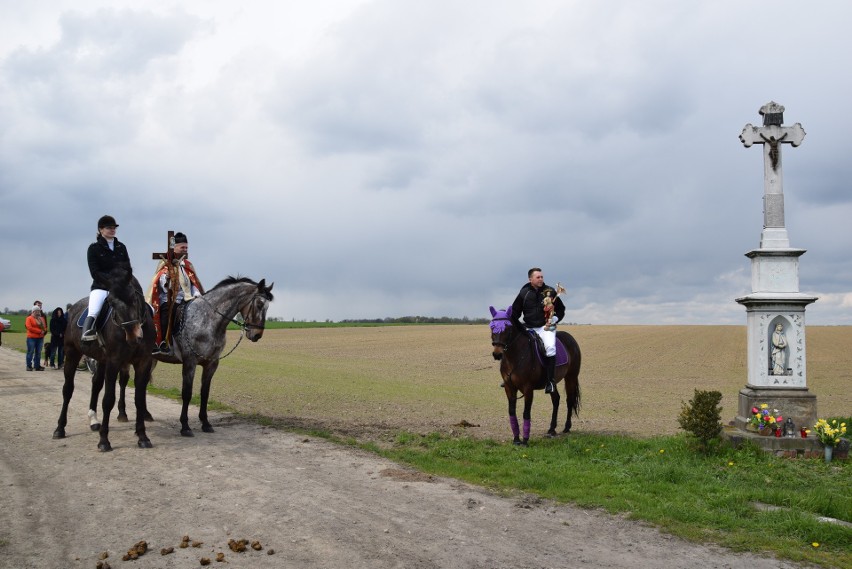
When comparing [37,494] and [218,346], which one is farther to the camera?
[218,346]

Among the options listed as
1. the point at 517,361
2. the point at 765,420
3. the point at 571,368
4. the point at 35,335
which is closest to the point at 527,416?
the point at 517,361

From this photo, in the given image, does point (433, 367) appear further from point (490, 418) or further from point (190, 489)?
point (190, 489)

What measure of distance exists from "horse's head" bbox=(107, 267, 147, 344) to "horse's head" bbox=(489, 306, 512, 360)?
5326 millimetres

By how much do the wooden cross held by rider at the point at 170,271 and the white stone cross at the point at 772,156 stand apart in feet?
32.5

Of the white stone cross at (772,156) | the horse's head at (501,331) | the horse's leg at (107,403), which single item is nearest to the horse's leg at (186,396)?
the horse's leg at (107,403)

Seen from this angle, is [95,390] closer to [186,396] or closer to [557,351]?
[186,396]

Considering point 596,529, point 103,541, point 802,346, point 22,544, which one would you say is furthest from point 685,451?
point 22,544

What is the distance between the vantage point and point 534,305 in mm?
10602

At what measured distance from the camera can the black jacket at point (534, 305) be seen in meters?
10.6

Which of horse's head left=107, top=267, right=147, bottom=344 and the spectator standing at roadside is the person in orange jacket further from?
horse's head left=107, top=267, right=147, bottom=344

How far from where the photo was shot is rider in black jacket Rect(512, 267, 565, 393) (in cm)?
1043

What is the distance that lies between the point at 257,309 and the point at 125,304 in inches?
88.6

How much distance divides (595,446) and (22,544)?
7.68m

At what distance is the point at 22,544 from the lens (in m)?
5.24
